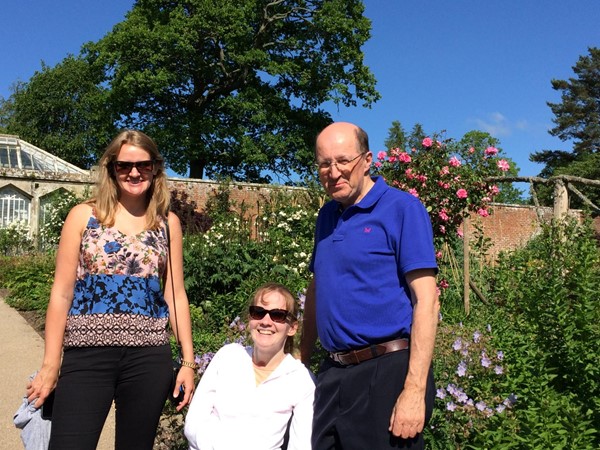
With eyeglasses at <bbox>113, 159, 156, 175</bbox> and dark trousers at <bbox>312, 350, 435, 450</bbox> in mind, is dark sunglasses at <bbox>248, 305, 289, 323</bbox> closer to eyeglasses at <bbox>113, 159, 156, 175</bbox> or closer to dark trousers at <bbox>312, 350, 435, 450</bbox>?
dark trousers at <bbox>312, 350, 435, 450</bbox>

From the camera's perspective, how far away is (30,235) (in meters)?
18.0

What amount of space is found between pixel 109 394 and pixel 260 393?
616mm

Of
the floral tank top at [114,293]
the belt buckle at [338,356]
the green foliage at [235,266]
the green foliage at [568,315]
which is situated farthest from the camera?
the green foliage at [235,266]

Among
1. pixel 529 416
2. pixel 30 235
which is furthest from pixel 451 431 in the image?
pixel 30 235

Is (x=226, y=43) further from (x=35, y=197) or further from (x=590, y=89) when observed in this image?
(x=590, y=89)

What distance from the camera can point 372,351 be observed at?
2.07 metres

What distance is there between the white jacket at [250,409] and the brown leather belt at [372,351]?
0.41 m

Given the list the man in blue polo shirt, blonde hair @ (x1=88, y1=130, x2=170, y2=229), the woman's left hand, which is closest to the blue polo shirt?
the man in blue polo shirt

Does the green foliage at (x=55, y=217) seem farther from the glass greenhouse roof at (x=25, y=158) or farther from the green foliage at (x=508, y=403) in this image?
the green foliage at (x=508, y=403)

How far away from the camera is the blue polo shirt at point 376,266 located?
80.5 inches

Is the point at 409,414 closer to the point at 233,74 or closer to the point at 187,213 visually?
the point at 187,213

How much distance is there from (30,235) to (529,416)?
58.5ft

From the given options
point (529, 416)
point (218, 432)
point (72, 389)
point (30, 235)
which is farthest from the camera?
point (30, 235)

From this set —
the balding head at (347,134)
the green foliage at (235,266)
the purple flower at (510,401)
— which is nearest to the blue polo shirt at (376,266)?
the balding head at (347,134)
